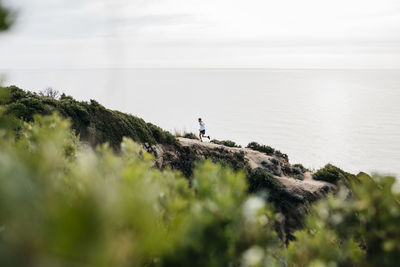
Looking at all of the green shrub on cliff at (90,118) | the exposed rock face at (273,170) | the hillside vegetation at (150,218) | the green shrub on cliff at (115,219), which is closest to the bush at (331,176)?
the exposed rock face at (273,170)

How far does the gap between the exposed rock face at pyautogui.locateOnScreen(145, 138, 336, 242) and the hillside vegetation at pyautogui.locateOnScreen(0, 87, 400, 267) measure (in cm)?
1331

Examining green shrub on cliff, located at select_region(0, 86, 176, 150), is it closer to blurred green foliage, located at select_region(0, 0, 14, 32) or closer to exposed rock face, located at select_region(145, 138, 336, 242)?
exposed rock face, located at select_region(145, 138, 336, 242)

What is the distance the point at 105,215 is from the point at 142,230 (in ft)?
1.53

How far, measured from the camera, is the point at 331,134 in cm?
5741

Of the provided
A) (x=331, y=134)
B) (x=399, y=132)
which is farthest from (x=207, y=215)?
(x=399, y=132)

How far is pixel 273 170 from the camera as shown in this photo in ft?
69.7

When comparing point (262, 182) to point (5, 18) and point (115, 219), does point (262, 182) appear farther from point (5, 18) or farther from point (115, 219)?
point (115, 219)

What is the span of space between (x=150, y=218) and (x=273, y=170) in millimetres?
20626

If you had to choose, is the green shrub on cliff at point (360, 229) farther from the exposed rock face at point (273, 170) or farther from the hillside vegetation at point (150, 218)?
the exposed rock face at point (273, 170)

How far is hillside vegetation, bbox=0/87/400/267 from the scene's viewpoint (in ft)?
3.37

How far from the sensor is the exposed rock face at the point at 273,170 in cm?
1703

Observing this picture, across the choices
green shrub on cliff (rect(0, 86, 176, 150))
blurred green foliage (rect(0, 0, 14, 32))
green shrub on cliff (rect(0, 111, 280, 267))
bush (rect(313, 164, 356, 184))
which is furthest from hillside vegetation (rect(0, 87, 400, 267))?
bush (rect(313, 164, 356, 184))

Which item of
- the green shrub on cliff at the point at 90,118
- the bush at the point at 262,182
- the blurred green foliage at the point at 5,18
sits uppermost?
the blurred green foliage at the point at 5,18

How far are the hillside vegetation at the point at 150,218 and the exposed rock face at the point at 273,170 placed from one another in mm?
13314
